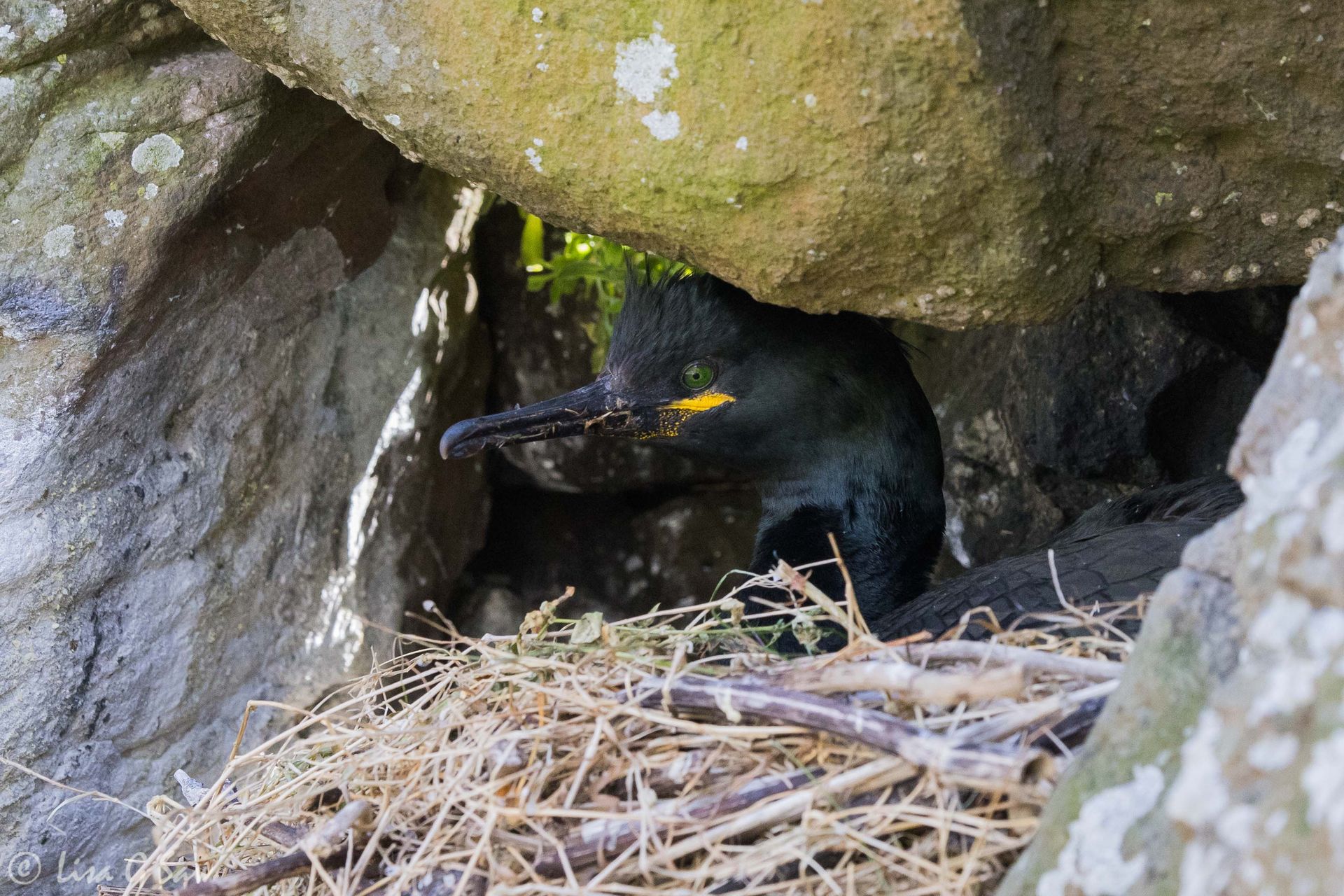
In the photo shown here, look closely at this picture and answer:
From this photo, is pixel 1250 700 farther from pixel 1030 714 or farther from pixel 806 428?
pixel 806 428

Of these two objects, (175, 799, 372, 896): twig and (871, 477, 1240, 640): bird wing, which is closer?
(175, 799, 372, 896): twig

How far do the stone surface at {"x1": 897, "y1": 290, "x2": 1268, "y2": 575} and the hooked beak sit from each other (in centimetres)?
60

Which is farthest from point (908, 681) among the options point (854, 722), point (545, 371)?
point (545, 371)

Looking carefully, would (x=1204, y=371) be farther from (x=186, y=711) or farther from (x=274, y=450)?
(x=186, y=711)

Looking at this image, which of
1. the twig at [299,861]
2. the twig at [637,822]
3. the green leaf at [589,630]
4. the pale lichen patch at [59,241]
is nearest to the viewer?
the twig at [637,822]

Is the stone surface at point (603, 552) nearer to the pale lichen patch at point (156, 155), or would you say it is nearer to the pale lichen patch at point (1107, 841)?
the pale lichen patch at point (156, 155)

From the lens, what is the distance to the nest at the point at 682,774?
1423mm

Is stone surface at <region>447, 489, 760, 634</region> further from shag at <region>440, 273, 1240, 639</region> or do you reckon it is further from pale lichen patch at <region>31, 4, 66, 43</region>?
pale lichen patch at <region>31, 4, 66, 43</region>

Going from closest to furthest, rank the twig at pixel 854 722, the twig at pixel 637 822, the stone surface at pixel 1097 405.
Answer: the twig at pixel 854 722 → the twig at pixel 637 822 → the stone surface at pixel 1097 405

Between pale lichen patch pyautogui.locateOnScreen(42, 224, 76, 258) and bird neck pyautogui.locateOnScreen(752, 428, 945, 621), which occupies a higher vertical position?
pale lichen patch pyautogui.locateOnScreen(42, 224, 76, 258)

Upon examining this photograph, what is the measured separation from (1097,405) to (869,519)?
703mm

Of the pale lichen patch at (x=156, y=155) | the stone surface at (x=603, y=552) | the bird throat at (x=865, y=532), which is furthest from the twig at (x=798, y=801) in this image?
the stone surface at (x=603, y=552)

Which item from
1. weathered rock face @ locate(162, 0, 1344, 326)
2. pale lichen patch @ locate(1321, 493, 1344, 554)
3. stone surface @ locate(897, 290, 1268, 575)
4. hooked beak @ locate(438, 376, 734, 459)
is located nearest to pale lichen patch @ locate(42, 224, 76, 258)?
weathered rock face @ locate(162, 0, 1344, 326)

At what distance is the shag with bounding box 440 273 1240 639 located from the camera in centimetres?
246
